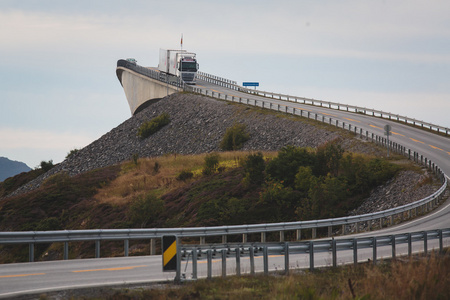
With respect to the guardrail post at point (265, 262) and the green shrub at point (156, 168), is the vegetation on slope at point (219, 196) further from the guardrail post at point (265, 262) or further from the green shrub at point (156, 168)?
the guardrail post at point (265, 262)

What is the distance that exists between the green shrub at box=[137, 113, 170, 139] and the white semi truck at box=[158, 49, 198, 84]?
11384 millimetres

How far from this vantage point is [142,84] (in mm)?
97250

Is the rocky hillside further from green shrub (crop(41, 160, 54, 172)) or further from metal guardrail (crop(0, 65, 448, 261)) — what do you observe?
metal guardrail (crop(0, 65, 448, 261))

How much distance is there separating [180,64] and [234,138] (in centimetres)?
2957

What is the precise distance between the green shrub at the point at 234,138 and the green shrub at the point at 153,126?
57.0 ft

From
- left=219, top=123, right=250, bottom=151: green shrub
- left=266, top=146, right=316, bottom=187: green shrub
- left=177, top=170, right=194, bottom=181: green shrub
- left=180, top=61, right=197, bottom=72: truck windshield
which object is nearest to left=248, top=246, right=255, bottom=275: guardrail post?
left=266, top=146, right=316, bottom=187: green shrub

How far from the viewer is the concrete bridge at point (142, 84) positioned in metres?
88.6

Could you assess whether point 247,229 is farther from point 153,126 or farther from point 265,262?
point 153,126

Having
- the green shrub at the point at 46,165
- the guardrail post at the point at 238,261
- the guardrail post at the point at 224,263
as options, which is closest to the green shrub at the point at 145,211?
the guardrail post at the point at 238,261

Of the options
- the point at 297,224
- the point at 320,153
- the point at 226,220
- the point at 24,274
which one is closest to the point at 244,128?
the point at 320,153

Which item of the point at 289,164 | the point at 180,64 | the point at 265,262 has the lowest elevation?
the point at 265,262

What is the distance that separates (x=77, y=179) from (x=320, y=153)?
26.4m

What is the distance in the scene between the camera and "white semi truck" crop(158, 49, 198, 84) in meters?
86.2

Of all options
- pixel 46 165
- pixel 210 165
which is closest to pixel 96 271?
pixel 210 165
